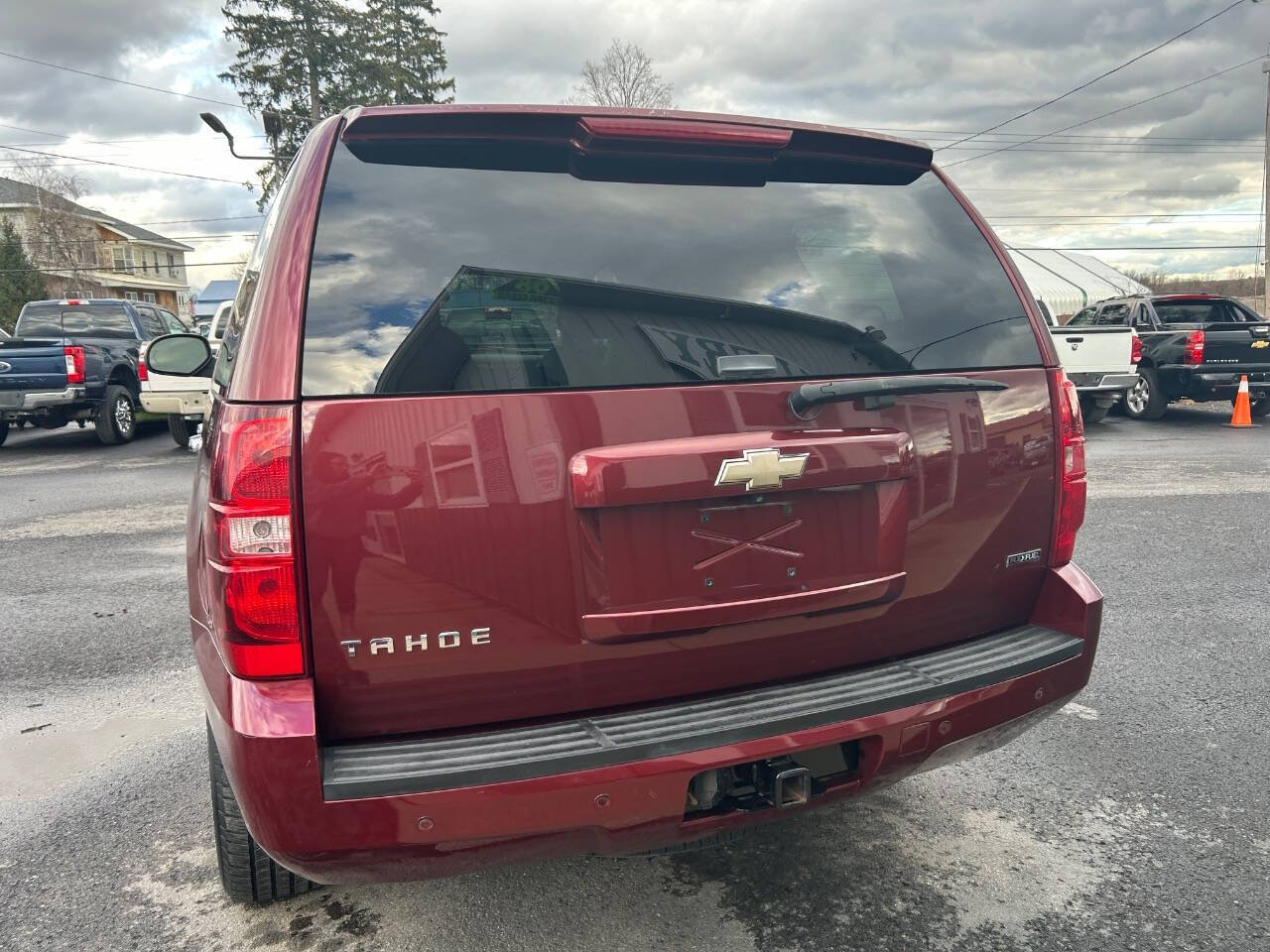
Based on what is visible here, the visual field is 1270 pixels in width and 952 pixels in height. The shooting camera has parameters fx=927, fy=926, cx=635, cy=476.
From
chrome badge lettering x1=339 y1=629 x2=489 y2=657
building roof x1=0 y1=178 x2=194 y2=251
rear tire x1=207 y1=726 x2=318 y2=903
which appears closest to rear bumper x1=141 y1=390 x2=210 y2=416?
rear tire x1=207 y1=726 x2=318 y2=903

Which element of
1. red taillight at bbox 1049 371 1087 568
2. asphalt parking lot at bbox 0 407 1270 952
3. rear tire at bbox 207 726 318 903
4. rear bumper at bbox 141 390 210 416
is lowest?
asphalt parking lot at bbox 0 407 1270 952

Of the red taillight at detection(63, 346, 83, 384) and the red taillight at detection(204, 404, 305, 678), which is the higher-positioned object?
the red taillight at detection(63, 346, 83, 384)

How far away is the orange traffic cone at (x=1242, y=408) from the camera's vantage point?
1362 centimetres

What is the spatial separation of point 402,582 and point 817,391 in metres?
0.97

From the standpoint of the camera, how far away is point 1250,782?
10.3 feet

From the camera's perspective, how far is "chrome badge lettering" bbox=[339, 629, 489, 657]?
1.80 meters

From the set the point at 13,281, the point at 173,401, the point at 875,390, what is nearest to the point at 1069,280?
the point at 173,401

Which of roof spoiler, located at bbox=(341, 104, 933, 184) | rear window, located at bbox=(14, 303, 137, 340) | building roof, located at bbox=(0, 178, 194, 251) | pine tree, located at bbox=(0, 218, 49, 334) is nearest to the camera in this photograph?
roof spoiler, located at bbox=(341, 104, 933, 184)

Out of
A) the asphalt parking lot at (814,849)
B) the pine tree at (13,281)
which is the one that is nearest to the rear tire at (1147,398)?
the asphalt parking lot at (814,849)

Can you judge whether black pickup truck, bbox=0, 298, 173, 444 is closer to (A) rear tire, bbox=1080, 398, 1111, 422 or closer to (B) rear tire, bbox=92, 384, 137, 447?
(B) rear tire, bbox=92, 384, 137, 447

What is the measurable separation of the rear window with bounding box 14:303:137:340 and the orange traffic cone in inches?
679

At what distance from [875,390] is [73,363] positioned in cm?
1359

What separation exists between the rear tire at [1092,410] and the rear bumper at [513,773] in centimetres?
1314

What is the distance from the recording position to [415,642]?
5.99 feet
